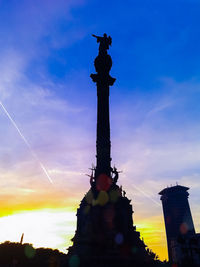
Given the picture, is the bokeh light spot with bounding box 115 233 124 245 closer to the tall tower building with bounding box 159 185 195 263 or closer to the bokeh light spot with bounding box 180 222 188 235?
the bokeh light spot with bounding box 180 222 188 235

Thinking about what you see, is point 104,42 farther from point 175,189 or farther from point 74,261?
point 175,189

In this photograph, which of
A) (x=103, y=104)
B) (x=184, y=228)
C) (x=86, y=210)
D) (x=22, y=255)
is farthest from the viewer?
(x=184, y=228)

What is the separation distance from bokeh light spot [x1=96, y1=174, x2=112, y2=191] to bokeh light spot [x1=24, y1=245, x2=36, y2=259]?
3333 cm

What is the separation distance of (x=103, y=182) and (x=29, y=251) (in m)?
36.3

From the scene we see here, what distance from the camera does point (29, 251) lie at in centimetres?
5125

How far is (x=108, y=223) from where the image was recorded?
80.5 feet

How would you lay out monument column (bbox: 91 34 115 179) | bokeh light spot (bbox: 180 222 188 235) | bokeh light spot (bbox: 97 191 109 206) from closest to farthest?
bokeh light spot (bbox: 97 191 109 206) < monument column (bbox: 91 34 115 179) < bokeh light spot (bbox: 180 222 188 235)

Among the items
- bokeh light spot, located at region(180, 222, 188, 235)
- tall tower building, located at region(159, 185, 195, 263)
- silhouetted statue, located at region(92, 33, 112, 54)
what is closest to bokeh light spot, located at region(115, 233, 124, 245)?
silhouetted statue, located at region(92, 33, 112, 54)

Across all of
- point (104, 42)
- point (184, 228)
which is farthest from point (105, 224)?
point (184, 228)

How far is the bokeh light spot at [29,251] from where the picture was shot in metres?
49.0

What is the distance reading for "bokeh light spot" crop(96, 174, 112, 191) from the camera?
2642cm

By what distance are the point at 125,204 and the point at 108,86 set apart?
18.1 meters

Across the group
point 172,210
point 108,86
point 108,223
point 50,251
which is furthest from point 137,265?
point 172,210

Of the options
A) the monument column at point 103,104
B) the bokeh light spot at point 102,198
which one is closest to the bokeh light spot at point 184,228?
the monument column at point 103,104
